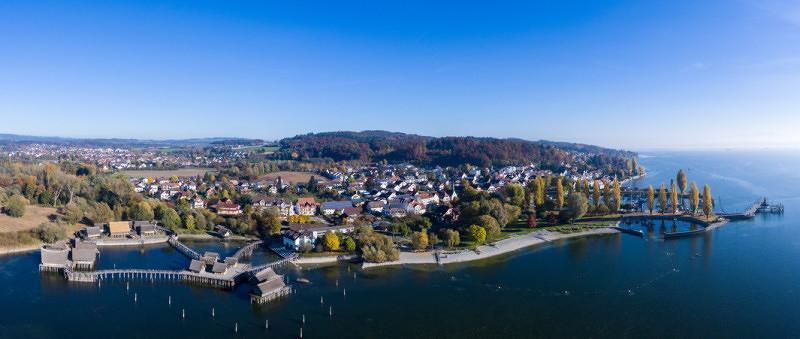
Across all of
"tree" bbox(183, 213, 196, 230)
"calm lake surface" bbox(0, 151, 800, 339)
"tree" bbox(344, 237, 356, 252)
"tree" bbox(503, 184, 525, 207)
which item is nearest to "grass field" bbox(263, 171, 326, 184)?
"tree" bbox(183, 213, 196, 230)

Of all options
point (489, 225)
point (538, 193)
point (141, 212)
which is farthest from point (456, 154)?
point (141, 212)

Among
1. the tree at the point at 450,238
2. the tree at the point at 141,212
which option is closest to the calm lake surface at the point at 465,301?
the tree at the point at 450,238

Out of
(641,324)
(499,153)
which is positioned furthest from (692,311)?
(499,153)

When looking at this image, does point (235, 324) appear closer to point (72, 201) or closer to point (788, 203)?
point (72, 201)

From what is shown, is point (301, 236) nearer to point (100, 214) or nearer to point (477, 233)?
point (477, 233)

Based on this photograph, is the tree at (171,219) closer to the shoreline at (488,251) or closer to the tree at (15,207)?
the tree at (15,207)

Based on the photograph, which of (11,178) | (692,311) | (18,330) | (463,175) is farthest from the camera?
(463,175)

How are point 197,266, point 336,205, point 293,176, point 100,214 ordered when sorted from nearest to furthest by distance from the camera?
point 197,266 < point 100,214 < point 336,205 < point 293,176
